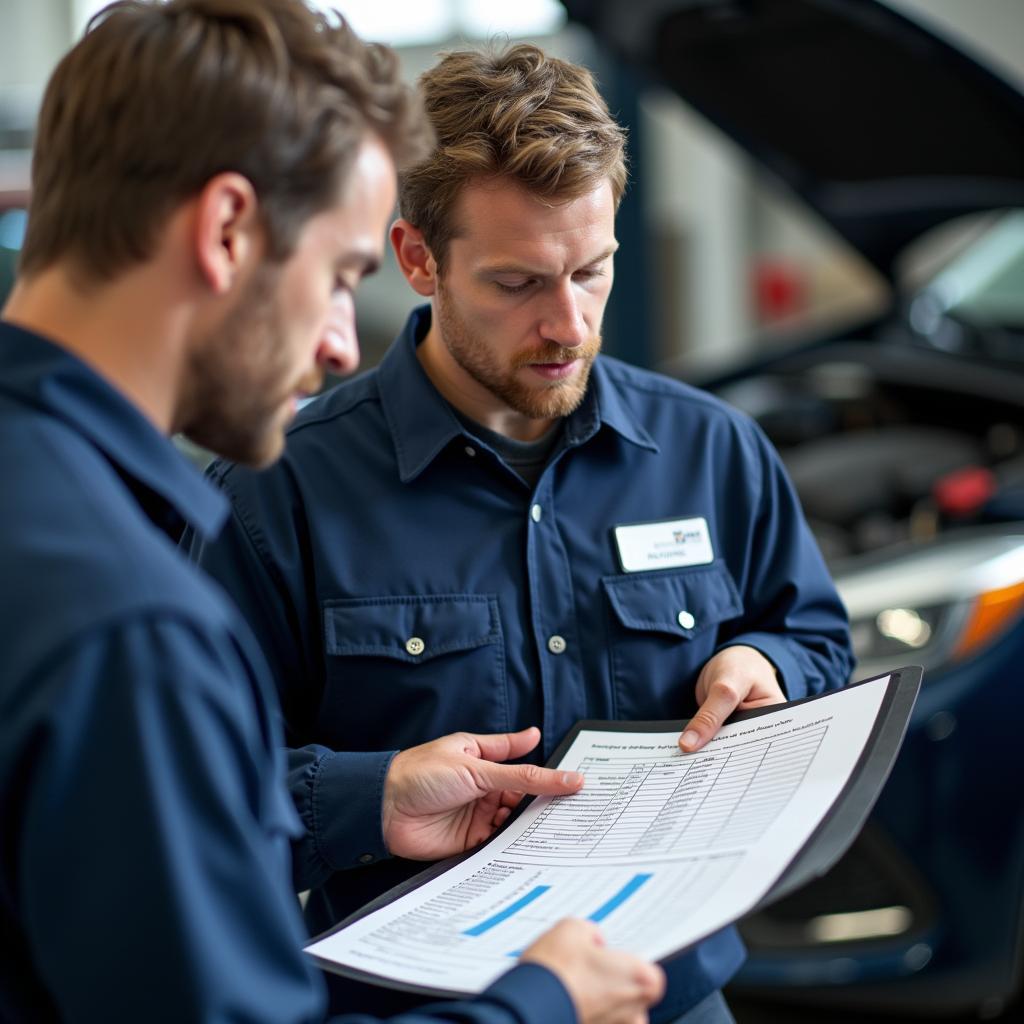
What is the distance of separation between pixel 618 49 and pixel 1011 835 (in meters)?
1.65

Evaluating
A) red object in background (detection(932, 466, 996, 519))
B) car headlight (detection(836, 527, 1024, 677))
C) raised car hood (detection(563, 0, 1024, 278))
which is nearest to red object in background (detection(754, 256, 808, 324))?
raised car hood (detection(563, 0, 1024, 278))

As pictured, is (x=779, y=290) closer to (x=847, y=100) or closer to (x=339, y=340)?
(x=847, y=100)

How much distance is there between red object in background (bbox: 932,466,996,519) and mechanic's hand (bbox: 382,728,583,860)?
1.55m

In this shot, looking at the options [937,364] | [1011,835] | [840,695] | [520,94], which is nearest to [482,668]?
[840,695]

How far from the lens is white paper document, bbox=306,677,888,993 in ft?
3.14

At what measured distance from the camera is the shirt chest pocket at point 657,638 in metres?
1.36

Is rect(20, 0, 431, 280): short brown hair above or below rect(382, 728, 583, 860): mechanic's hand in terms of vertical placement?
above

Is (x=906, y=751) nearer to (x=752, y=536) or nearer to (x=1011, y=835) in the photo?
(x=1011, y=835)

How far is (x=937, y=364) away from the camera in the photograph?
3.09 metres

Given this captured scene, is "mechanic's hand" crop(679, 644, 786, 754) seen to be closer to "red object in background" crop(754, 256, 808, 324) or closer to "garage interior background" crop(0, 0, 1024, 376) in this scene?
"garage interior background" crop(0, 0, 1024, 376)

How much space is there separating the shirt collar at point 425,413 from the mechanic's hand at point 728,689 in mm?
249

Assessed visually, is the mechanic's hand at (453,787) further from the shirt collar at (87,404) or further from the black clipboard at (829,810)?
the shirt collar at (87,404)

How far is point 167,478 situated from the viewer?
0.87 meters

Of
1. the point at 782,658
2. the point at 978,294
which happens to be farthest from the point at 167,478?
the point at 978,294
